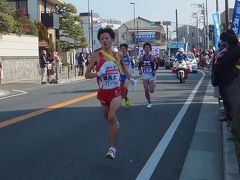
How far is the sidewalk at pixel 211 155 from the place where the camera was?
6.89 m

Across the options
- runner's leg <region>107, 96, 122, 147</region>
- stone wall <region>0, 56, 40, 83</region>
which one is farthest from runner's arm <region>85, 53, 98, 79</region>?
stone wall <region>0, 56, 40, 83</region>

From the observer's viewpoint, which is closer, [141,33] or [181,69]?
[181,69]

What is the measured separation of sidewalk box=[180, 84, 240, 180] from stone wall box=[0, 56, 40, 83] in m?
23.6

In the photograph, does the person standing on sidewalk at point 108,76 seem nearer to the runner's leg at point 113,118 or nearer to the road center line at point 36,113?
the runner's leg at point 113,118

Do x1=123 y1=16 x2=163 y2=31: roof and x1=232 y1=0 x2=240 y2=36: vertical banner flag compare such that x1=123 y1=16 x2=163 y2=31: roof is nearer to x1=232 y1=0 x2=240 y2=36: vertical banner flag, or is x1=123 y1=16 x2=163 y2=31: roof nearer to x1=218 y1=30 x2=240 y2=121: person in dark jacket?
x1=232 y1=0 x2=240 y2=36: vertical banner flag

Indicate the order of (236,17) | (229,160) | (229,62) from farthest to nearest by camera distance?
1. (236,17)
2. (229,62)
3. (229,160)

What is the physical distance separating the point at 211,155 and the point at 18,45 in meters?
30.4

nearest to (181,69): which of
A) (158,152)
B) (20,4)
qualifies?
(158,152)

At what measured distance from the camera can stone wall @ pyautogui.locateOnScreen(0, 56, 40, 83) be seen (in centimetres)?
3384

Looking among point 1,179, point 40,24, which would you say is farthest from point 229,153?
point 40,24

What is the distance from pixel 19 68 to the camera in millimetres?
36438

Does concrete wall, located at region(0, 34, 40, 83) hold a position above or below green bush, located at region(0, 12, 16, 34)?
below

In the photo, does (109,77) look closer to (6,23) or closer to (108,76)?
(108,76)

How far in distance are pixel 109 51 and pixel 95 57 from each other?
24 centimetres
